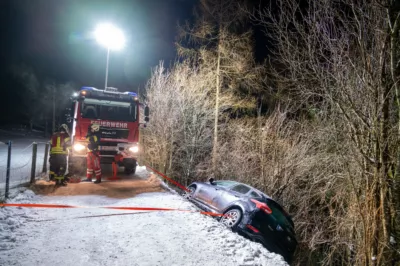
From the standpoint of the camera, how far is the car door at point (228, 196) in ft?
23.7

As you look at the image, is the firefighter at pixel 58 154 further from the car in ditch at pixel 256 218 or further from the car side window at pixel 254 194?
the car side window at pixel 254 194

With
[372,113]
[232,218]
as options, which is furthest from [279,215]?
[372,113]

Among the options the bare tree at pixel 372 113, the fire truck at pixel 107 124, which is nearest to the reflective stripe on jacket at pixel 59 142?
the fire truck at pixel 107 124

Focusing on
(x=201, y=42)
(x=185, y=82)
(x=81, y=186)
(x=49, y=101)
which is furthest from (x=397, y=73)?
(x=49, y=101)

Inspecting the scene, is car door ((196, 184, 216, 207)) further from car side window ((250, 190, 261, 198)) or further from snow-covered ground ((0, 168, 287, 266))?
snow-covered ground ((0, 168, 287, 266))

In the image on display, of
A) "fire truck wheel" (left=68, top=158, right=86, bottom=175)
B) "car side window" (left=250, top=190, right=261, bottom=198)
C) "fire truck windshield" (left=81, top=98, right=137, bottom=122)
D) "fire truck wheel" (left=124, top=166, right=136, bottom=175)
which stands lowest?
"car side window" (left=250, top=190, right=261, bottom=198)

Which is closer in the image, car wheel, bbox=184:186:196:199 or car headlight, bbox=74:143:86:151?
car wheel, bbox=184:186:196:199

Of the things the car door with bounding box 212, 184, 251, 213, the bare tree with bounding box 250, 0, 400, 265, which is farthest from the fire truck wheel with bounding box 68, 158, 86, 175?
the bare tree with bounding box 250, 0, 400, 265

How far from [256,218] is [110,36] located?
43.8ft

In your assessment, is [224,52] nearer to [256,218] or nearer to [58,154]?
[58,154]

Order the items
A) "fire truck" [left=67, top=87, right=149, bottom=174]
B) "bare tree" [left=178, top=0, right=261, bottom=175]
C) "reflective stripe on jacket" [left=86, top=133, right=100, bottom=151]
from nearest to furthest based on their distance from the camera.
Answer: "reflective stripe on jacket" [left=86, top=133, right=100, bottom=151] < "fire truck" [left=67, top=87, right=149, bottom=174] < "bare tree" [left=178, top=0, right=261, bottom=175]

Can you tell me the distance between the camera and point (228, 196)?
24.3 feet

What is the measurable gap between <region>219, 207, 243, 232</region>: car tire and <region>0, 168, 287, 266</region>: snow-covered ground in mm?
1030

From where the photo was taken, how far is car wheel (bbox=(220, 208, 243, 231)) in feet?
21.7
